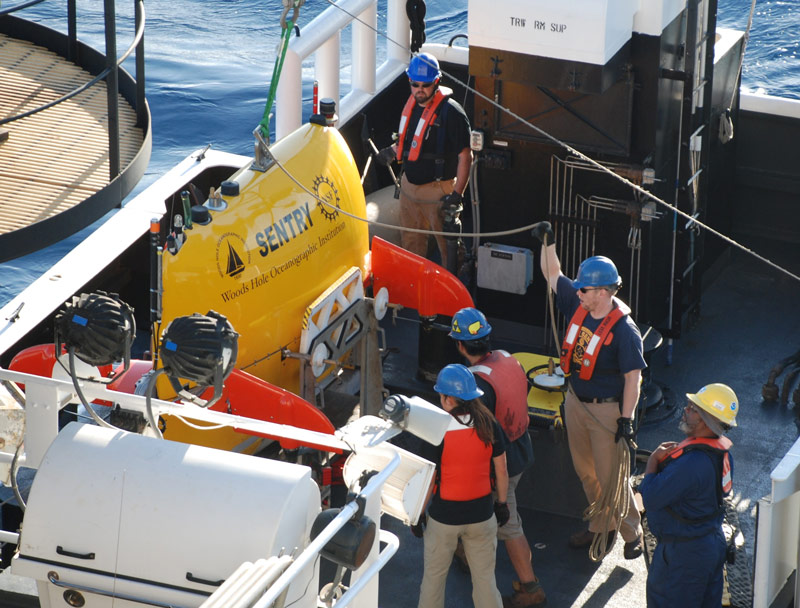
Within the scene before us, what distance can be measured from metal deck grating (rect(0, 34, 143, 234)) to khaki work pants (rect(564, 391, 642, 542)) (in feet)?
10.2

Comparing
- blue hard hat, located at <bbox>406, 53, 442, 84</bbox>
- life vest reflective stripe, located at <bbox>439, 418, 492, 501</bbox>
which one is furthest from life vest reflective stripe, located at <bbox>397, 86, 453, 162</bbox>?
life vest reflective stripe, located at <bbox>439, 418, 492, 501</bbox>

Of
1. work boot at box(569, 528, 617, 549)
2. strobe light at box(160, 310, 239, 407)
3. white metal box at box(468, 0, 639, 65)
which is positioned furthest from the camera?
white metal box at box(468, 0, 639, 65)

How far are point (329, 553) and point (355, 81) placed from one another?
7.50 metres

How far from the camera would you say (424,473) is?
4852 mm

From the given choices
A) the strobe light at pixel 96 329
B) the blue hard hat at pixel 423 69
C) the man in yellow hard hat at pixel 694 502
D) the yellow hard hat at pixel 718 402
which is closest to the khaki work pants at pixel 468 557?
the man in yellow hard hat at pixel 694 502

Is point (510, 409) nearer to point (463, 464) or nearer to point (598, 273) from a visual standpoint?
point (463, 464)

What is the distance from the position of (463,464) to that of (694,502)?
1105 millimetres

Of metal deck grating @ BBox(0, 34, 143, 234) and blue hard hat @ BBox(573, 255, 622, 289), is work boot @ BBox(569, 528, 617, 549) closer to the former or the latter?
blue hard hat @ BBox(573, 255, 622, 289)

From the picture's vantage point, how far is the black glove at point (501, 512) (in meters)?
6.75

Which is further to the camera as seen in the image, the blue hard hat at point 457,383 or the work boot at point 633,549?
the work boot at point 633,549

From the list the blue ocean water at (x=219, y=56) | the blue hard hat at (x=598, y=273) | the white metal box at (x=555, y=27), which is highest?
the white metal box at (x=555, y=27)

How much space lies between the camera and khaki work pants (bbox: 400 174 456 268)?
9.82 metres

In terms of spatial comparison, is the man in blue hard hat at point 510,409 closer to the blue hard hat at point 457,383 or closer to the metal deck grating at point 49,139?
the blue hard hat at point 457,383

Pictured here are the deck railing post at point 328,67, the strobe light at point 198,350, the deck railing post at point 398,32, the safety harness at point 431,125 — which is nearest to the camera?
the strobe light at point 198,350
